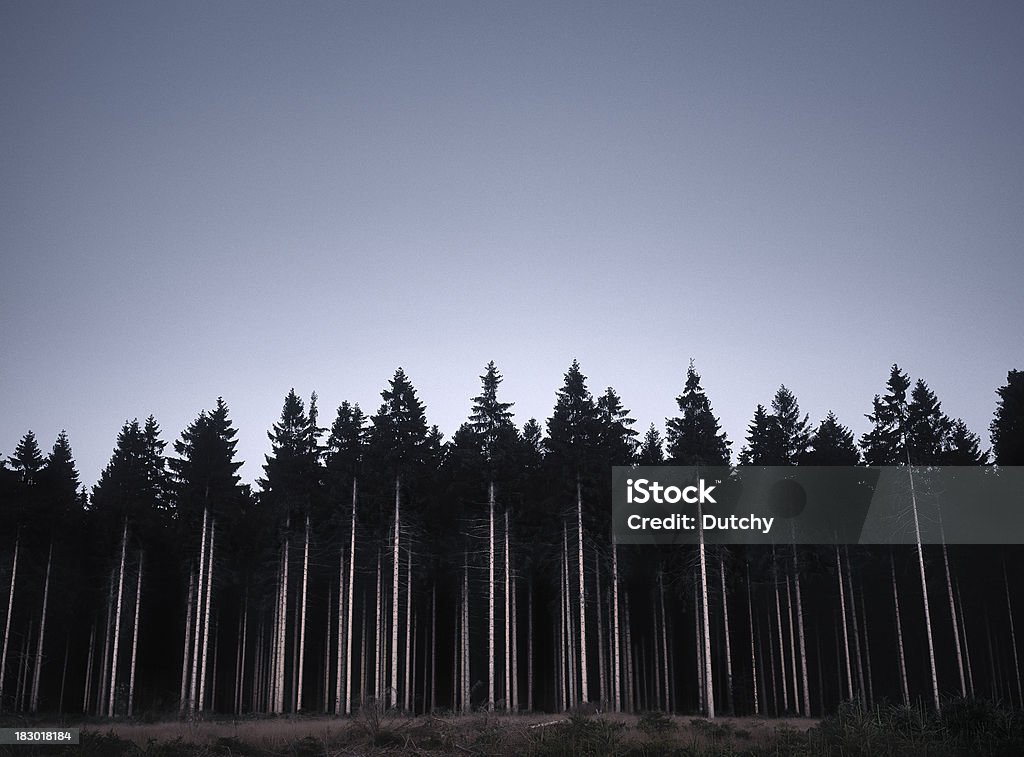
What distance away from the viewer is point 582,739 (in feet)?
72.7

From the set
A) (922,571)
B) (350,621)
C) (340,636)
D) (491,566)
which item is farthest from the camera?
(340,636)

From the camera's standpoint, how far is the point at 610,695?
160ft

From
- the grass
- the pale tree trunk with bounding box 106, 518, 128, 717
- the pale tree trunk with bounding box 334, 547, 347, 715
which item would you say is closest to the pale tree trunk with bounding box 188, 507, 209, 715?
the pale tree trunk with bounding box 106, 518, 128, 717

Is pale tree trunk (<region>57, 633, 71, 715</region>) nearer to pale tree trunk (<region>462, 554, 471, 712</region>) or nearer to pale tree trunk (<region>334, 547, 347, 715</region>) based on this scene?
pale tree trunk (<region>334, 547, 347, 715</region>)

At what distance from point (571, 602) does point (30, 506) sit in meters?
31.1

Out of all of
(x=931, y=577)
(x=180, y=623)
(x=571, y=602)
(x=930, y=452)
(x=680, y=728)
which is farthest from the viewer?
(x=180, y=623)

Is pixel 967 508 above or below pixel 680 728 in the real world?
above

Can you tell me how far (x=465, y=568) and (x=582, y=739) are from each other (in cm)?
2209

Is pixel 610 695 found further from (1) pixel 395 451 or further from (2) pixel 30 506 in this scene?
(2) pixel 30 506

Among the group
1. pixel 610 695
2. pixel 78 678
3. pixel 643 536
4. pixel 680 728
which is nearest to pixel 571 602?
pixel 643 536

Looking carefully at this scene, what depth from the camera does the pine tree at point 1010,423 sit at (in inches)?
1745

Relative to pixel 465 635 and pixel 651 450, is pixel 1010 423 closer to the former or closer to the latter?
pixel 651 450

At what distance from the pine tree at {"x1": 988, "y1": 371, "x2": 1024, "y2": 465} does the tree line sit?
0.13 metres

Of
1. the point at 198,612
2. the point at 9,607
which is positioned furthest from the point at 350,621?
the point at 9,607
